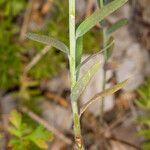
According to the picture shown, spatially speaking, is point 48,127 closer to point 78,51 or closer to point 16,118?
point 16,118

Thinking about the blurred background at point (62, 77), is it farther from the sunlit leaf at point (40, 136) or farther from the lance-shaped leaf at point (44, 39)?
→ the lance-shaped leaf at point (44, 39)

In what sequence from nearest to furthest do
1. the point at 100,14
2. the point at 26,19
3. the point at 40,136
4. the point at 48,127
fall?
the point at 100,14 < the point at 40,136 < the point at 48,127 < the point at 26,19

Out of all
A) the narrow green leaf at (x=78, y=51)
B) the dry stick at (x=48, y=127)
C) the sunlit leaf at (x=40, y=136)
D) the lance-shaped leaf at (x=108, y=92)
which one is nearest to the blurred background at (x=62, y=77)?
the dry stick at (x=48, y=127)

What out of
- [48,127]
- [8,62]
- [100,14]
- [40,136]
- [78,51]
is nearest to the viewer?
[100,14]

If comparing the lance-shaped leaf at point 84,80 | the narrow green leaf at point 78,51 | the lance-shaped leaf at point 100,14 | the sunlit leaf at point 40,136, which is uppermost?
the lance-shaped leaf at point 100,14

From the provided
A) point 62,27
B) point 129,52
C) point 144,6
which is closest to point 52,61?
point 62,27

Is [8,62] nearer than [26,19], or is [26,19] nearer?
[8,62]

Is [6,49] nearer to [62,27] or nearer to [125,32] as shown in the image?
[62,27]

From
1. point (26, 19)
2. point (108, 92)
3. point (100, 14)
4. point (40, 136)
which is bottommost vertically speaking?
point (40, 136)

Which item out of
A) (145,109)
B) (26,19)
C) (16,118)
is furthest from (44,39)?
(26,19)
